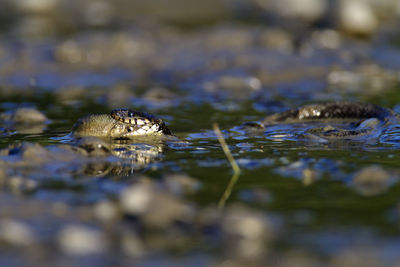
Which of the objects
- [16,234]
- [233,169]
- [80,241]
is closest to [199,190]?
[233,169]

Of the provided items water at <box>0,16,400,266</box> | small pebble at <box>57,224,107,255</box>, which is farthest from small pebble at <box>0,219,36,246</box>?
small pebble at <box>57,224,107,255</box>

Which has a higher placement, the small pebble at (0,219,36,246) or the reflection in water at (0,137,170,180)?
the reflection in water at (0,137,170,180)

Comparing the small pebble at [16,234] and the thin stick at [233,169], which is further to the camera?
the thin stick at [233,169]

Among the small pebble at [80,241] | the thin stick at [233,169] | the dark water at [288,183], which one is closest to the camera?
the small pebble at [80,241]

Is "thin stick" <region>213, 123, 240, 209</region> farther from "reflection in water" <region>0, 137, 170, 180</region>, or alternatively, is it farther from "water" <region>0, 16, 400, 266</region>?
"reflection in water" <region>0, 137, 170, 180</region>

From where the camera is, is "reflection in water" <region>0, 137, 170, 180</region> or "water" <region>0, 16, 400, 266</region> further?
"reflection in water" <region>0, 137, 170, 180</region>

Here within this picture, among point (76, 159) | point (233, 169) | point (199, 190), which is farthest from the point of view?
point (76, 159)

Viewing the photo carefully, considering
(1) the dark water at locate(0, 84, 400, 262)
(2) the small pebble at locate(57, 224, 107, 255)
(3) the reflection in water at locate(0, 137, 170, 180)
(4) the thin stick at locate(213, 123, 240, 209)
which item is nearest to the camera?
(2) the small pebble at locate(57, 224, 107, 255)

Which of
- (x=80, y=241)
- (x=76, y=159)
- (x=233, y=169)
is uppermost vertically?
(x=76, y=159)

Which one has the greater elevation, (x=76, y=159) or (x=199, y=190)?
(x=76, y=159)

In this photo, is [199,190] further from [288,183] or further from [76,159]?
[76,159]

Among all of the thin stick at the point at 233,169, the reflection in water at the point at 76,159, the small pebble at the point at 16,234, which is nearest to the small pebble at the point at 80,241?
the small pebble at the point at 16,234

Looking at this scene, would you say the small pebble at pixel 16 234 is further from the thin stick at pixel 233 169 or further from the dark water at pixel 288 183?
the thin stick at pixel 233 169

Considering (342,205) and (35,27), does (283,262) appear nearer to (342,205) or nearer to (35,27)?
(342,205)
